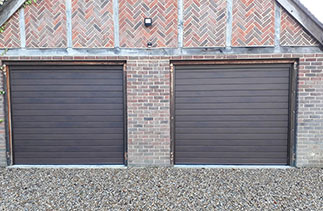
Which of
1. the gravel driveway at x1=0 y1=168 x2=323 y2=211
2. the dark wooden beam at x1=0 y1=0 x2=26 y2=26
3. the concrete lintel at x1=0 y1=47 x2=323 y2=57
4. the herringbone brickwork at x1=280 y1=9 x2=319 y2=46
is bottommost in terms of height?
the gravel driveway at x1=0 y1=168 x2=323 y2=211

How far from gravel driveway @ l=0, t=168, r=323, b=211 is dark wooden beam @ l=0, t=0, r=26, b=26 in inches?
133

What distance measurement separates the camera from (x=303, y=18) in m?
4.03

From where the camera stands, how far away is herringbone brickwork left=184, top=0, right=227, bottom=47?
165 inches

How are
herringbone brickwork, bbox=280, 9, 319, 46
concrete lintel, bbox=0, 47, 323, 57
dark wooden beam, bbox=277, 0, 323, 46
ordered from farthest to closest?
concrete lintel, bbox=0, 47, 323, 57 < herringbone brickwork, bbox=280, 9, 319, 46 < dark wooden beam, bbox=277, 0, 323, 46

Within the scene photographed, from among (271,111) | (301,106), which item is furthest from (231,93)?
(301,106)

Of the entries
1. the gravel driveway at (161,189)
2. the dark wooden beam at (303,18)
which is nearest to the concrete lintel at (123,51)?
the dark wooden beam at (303,18)

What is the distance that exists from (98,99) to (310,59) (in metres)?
4.83

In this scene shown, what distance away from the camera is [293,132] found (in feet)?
14.3

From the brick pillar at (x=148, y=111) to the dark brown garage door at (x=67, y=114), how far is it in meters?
0.30

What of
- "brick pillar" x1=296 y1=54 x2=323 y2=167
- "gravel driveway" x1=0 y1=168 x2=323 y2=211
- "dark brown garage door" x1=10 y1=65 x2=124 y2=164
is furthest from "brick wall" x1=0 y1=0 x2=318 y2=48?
"gravel driveway" x1=0 y1=168 x2=323 y2=211

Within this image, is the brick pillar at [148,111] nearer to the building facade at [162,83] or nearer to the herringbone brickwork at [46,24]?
the building facade at [162,83]

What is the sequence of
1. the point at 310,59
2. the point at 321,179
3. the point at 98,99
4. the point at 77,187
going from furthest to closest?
the point at 98,99 → the point at 310,59 → the point at 321,179 → the point at 77,187

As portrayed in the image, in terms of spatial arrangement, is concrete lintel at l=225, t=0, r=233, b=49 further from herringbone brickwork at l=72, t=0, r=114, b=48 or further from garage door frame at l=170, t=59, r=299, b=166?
herringbone brickwork at l=72, t=0, r=114, b=48

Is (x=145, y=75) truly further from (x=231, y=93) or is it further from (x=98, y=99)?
(x=231, y=93)
